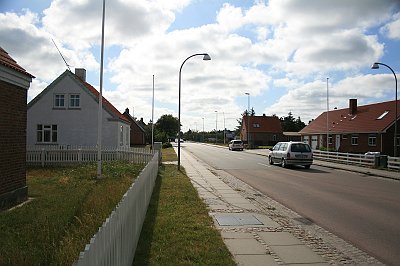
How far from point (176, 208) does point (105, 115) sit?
21.9 m

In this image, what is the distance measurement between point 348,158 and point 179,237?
85.0 feet

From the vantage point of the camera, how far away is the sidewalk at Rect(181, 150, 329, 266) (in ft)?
19.5

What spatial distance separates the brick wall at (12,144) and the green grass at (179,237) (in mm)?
3940

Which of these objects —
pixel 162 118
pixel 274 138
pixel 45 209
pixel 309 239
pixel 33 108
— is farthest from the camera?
pixel 162 118

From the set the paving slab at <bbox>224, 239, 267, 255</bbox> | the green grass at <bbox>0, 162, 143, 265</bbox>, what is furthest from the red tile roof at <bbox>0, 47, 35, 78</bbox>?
the paving slab at <bbox>224, 239, 267, 255</bbox>

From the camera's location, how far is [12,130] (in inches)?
429

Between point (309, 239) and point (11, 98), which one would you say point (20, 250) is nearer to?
point (309, 239)

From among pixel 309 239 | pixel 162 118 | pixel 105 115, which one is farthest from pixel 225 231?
pixel 162 118

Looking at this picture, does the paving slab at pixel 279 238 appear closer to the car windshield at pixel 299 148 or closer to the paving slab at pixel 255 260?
the paving slab at pixel 255 260

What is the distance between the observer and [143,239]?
22.4ft

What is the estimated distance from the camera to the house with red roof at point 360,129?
41.2 meters

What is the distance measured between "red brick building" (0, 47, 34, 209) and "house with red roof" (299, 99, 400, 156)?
125ft

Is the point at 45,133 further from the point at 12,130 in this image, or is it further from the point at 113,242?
the point at 113,242

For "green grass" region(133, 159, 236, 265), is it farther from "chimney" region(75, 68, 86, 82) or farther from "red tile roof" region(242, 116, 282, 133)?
"red tile roof" region(242, 116, 282, 133)
